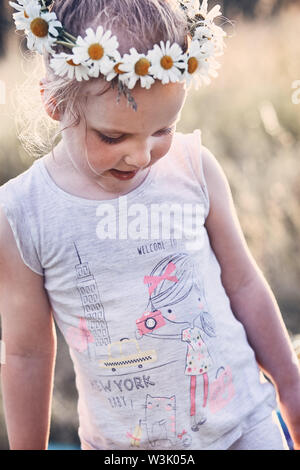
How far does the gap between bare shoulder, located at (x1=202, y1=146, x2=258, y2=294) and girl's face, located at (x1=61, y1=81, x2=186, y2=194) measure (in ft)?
0.62

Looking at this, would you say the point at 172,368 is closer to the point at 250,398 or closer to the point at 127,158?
the point at 250,398

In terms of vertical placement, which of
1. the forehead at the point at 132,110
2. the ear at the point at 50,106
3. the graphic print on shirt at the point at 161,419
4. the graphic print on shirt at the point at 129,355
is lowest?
the graphic print on shirt at the point at 161,419

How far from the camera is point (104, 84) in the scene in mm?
966

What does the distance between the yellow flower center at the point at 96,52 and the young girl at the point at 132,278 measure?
0.23 ft

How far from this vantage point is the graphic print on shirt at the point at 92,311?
113cm

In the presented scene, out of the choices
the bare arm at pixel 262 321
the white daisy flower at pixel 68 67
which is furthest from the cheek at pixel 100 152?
the bare arm at pixel 262 321

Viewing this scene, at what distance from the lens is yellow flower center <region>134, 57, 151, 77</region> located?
0.94m

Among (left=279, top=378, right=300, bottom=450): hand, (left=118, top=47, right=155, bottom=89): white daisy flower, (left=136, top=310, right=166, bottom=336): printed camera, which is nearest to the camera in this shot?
(left=118, top=47, right=155, bottom=89): white daisy flower

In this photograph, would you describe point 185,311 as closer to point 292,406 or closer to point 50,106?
point 292,406

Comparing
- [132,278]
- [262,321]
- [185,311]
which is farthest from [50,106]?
[262,321]

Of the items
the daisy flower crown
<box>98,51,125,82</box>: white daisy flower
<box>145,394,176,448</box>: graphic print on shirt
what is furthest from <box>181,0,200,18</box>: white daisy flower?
<box>145,394,176,448</box>: graphic print on shirt

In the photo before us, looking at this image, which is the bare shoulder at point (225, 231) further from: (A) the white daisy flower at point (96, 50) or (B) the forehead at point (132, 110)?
(A) the white daisy flower at point (96, 50)

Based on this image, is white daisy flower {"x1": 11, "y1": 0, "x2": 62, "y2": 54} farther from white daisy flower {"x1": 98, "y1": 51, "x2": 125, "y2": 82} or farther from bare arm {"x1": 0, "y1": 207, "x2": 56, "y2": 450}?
bare arm {"x1": 0, "y1": 207, "x2": 56, "y2": 450}

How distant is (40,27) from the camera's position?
990 mm
